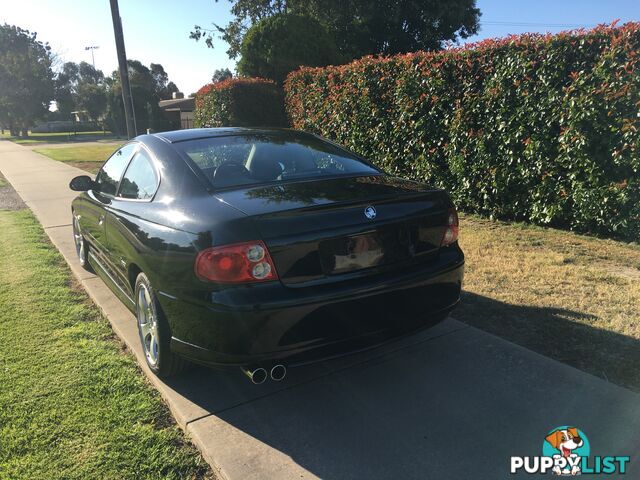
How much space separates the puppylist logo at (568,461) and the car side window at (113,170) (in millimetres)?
3506

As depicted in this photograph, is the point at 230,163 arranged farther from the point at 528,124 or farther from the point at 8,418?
the point at 528,124

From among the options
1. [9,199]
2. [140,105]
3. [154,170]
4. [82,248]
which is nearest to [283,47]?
[9,199]

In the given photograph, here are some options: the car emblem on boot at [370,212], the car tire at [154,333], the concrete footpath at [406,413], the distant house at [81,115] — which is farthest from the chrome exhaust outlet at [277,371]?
the distant house at [81,115]

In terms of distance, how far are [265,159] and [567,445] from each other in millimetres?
2567

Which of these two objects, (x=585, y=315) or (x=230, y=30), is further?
(x=230, y=30)

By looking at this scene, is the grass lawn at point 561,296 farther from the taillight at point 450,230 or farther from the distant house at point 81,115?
the distant house at point 81,115

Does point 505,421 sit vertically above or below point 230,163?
below

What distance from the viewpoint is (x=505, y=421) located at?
272cm

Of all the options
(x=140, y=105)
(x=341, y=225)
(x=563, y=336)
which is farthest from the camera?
(x=140, y=105)

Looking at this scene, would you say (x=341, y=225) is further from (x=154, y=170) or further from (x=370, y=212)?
(x=154, y=170)

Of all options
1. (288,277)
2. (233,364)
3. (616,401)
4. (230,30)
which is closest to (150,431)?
(233,364)

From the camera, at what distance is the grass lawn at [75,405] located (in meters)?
2.47

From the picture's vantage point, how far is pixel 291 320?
2.52 meters

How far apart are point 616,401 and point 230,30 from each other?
24654 millimetres
